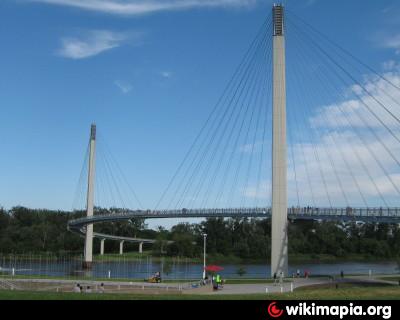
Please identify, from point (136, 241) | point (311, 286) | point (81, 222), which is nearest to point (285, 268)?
point (311, 286)

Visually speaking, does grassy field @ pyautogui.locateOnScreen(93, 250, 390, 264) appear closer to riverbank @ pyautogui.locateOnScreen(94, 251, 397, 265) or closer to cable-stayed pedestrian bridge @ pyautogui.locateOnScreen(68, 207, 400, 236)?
riverbank @ pyautogui.locateOnScreen(94, 251, 397, 265)

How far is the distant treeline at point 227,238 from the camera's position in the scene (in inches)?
4230

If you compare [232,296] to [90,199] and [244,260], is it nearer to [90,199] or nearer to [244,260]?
[90,199]

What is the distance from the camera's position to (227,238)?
4636 inches

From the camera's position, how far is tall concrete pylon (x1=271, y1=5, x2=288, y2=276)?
4978 centimetres

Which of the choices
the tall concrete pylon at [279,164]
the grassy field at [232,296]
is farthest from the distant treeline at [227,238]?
the grassy field at [232,296]

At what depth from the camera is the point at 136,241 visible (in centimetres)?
12000

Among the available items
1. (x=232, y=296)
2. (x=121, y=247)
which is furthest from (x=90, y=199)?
(x=232, y=296)
